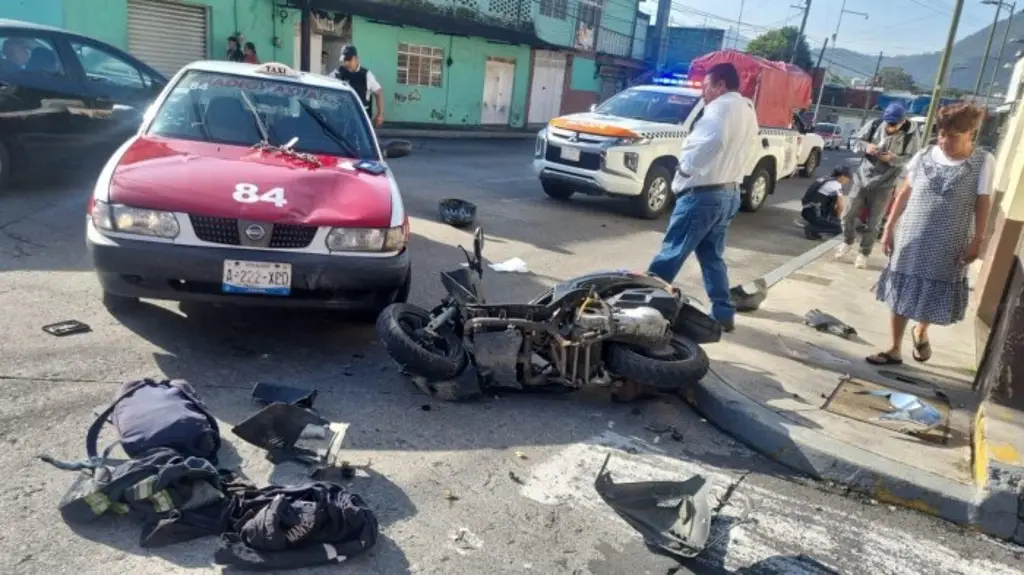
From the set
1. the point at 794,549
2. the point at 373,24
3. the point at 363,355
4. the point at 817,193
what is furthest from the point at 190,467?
the point at 373,24

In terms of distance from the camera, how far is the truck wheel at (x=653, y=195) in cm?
1093

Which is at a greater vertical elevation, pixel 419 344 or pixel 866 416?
pixel 419 344

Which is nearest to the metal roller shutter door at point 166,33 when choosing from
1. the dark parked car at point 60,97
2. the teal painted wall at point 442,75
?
the teal painted wall at point 442,75

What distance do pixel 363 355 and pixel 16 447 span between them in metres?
1.92

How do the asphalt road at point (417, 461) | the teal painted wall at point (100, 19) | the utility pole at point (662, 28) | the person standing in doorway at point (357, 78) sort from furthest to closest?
1. the utility pole at point (662, 28)
2. the teal painted wall at point (100, 19)
3. the person standing in doorway at point (357, 78)
4. the asphalt road at point (417, 461)

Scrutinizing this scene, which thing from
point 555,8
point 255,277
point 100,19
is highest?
point 555,8

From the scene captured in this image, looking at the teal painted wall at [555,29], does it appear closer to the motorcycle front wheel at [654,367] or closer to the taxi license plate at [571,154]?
the taxi license plate at [571,154]

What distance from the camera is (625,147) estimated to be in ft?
34.5

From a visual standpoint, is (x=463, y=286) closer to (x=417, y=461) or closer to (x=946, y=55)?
(x=417, y=461)

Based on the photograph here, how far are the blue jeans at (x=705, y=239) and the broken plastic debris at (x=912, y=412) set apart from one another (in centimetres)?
137

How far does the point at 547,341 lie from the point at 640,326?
0.52 meters

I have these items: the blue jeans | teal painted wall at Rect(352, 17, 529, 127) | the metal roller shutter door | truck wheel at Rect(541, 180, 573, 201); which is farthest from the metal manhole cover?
teal painted wall at Rect(352, 17, 529, 127)

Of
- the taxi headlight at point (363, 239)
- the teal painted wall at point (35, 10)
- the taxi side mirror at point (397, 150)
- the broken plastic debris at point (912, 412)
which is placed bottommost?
the broken plastic debris at point (912, 412)

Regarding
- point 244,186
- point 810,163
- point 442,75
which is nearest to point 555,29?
point 442,75
